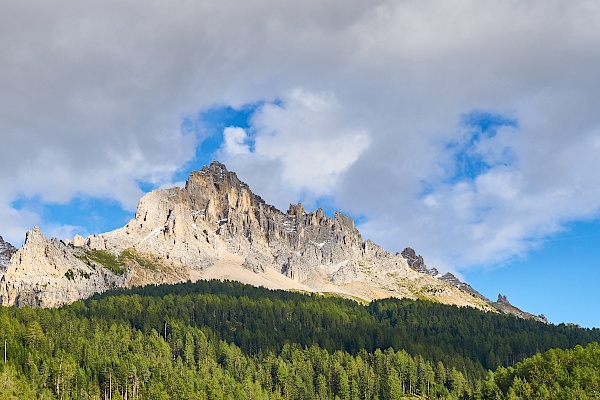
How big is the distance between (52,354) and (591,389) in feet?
440

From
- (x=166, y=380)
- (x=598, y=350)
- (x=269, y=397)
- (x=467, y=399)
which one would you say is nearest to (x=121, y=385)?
(x=166, y=380)

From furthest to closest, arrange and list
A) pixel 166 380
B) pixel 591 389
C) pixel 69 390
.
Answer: pixel 166 380 → pixel 69 390 → pixel 591 389

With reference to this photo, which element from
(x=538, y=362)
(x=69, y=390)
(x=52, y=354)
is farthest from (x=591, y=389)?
(x=52, y=354)

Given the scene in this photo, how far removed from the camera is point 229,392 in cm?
19038

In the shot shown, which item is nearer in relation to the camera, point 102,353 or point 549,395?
point 549,395

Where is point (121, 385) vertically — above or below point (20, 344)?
below

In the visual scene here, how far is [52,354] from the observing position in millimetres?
193000

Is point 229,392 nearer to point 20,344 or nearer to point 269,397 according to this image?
point 269,397

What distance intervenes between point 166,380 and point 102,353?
76.4 feet

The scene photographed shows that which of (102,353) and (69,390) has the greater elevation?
(102,353)

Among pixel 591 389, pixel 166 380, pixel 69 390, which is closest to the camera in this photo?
pixel 591 389

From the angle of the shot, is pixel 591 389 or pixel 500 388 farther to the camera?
pixel 500 388

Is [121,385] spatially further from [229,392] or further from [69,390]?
[229,392]

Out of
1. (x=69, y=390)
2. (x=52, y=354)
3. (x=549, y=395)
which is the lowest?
(x=549, y=395)
